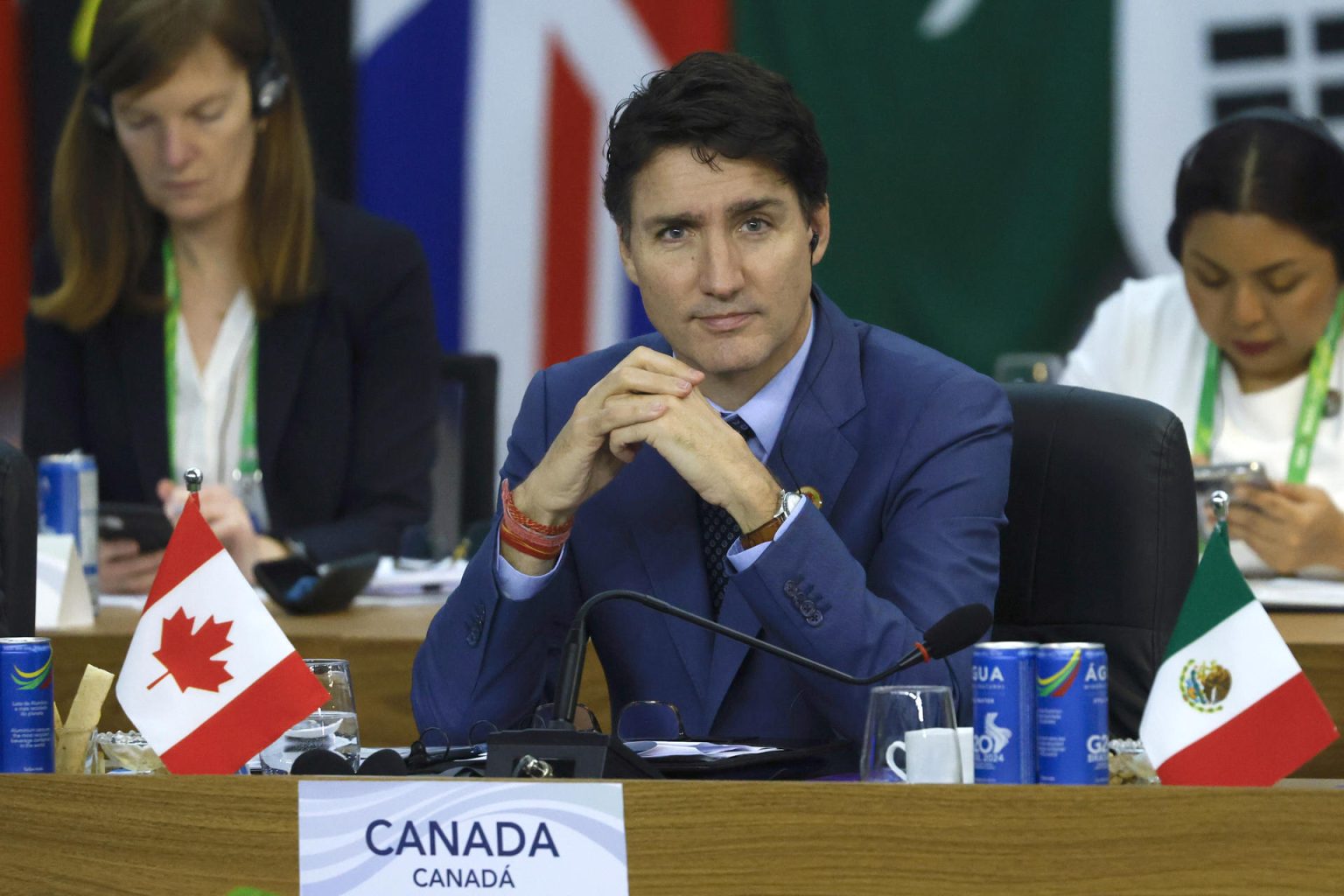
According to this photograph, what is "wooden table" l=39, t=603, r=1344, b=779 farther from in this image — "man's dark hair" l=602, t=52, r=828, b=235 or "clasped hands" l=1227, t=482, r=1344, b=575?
"man's dark hair" l=602, t=52, r=828, b=235

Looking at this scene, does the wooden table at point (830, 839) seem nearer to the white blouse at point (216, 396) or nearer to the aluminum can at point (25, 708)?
the aluminum can at point (25, 708)

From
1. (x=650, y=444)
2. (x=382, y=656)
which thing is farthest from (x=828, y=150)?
(x=650, y=444)

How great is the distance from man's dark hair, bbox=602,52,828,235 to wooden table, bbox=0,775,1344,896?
0.83m

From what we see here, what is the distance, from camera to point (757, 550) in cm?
174

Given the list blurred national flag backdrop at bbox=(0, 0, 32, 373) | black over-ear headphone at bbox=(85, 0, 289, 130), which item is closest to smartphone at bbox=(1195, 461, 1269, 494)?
black over-ear headphone at bbox=(85, 0, 289, 130)

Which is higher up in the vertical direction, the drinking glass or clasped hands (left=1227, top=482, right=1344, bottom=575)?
the drinking glass

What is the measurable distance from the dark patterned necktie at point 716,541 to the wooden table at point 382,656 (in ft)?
1.20

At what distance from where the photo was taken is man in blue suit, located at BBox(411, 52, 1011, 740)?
72.3 inches

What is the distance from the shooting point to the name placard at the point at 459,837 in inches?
49.8

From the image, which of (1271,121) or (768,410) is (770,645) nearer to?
(768,410)

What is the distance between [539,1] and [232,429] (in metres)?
1.95

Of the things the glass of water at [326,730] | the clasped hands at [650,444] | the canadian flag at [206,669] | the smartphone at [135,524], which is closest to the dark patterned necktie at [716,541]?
the clasped hands at [650,444]

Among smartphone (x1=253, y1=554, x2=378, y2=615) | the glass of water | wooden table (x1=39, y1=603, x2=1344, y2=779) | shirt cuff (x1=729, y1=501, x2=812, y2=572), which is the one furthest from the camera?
smartphone (x1=253, y1=554, x2=378, y2=615)

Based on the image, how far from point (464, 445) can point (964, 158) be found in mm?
1762
